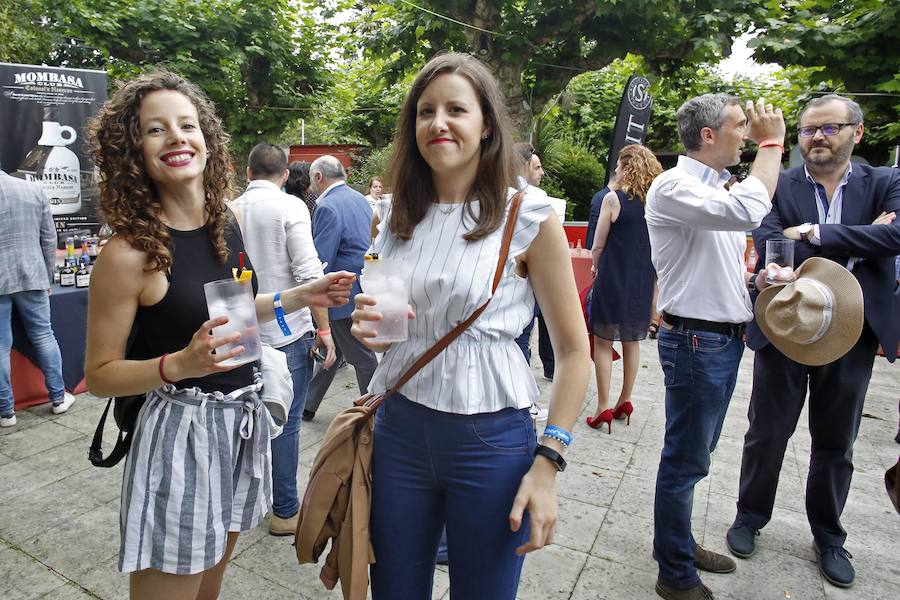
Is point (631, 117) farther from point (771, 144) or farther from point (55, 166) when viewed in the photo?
point (55, 166)

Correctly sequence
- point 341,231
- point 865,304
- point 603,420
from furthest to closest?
point 603,420 → point 341,231 → point 865,304

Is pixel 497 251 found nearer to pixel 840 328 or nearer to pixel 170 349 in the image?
pixel 170 349

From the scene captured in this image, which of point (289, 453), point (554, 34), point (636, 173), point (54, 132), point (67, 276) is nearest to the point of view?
point (289, 453)

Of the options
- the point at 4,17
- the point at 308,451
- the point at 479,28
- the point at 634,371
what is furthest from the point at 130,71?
the point at 634,371

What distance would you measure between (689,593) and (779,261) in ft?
4.71

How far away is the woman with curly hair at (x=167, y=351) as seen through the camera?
144 centimetres

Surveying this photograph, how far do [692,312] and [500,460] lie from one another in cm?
136

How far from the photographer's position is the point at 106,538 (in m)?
2.85

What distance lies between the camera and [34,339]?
443 cm

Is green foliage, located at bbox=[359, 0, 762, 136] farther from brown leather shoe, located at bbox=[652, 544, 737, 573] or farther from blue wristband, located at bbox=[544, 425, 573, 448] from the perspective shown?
blue wristband, located at bbox=[544, 425, 573, 448]

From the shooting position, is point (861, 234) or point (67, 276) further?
point (67, 276)

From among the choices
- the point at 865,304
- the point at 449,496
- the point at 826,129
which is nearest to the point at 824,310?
the point at 865,304

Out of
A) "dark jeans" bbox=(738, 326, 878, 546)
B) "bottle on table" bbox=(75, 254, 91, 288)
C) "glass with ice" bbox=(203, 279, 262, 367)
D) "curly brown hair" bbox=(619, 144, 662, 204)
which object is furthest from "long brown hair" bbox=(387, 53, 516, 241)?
"bottle on table" bbox=(75, 254, 91, 288)

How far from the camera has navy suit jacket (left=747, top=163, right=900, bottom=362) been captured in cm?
249
